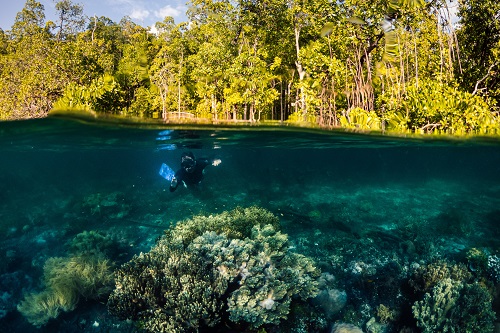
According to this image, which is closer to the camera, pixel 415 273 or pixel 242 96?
pixel 415 273

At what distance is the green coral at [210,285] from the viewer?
340 inches

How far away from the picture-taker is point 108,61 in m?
28.9

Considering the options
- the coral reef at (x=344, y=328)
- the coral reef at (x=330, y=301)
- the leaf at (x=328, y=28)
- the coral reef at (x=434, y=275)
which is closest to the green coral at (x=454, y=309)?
the coral reef at (x=434, y=275)

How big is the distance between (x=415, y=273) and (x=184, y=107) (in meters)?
22.0

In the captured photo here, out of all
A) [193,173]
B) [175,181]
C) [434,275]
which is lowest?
[434,275]

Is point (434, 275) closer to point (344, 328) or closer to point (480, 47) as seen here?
point (344, 328)

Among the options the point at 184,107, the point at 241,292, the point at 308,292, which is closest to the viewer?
the point at 241,292

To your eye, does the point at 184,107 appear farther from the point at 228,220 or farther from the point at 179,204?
the point at 228,220

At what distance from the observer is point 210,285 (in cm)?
903

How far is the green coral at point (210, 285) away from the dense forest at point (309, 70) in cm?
732

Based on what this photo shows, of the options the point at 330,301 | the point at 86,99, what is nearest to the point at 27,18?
the point at 86,99

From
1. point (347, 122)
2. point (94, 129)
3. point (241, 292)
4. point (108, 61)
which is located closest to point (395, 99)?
point (347, 122)

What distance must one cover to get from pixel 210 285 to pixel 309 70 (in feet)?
35.9

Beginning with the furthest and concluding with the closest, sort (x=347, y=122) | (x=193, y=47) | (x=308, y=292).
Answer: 1. (x=193, y=47)
2. (x=347, y=122)
3. (x=308, y=292)
